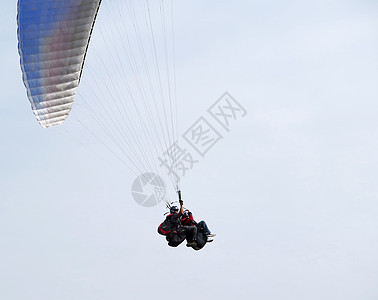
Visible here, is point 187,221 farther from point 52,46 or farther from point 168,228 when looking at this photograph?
point 52,46

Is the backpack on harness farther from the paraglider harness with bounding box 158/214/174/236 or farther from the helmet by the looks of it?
the helmet

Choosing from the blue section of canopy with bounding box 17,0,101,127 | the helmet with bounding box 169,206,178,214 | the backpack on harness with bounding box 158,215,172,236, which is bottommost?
the backpack on harness with bounding box 158,215,172,236

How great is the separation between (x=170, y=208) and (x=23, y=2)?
20.4ft

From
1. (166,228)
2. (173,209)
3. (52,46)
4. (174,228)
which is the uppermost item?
(52,46)

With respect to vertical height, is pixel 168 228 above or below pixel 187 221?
below

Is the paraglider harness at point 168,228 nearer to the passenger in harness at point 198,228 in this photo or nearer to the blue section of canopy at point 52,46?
the passenger in harness at point 198,228

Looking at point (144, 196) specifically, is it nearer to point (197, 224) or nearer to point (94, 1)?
point (197, 224)

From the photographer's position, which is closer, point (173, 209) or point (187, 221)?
point (173, 209)

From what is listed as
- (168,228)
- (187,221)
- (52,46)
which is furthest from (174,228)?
Result: (52,46)

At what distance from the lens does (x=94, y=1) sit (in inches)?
1073

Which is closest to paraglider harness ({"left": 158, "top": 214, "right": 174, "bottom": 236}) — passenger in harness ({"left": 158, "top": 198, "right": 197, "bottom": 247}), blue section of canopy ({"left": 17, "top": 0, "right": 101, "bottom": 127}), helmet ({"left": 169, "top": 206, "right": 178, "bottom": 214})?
passenger in harness ({"left": 158, "top": 198, "right": 197, "bottom": 247})

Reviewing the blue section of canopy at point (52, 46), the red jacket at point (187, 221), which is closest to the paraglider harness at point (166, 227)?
the red jacket at point (187, 221)

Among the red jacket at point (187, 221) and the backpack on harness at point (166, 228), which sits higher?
the red jacket at point (187, 221)

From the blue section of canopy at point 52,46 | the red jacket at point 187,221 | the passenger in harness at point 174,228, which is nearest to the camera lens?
the blue section of canopy at point 52,46
